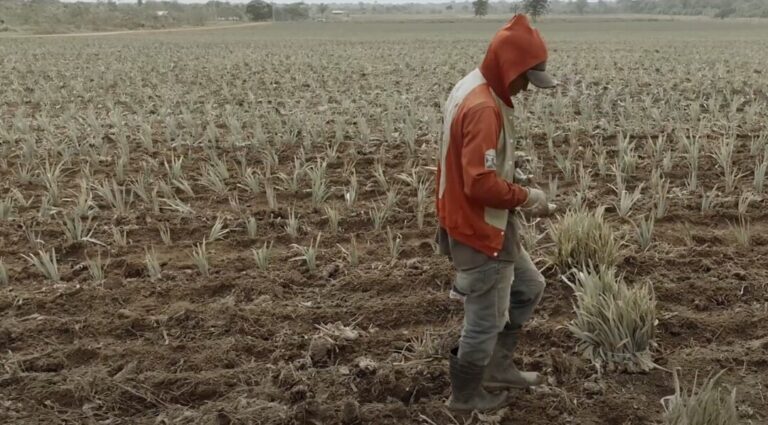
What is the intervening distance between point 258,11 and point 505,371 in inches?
3719

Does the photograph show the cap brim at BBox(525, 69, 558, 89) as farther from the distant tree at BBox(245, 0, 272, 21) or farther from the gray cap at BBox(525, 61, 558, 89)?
the distant tree at BBox(245, 0, 272, 21)

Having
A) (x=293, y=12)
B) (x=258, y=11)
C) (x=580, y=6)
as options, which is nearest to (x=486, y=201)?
(x=258, y=11)

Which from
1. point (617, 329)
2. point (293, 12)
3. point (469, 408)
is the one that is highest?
point (293, 12)

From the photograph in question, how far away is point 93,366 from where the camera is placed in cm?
312

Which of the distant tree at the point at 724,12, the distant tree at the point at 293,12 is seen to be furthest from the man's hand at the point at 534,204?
the distant tree at the point at 293,12

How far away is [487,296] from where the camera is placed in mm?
2551

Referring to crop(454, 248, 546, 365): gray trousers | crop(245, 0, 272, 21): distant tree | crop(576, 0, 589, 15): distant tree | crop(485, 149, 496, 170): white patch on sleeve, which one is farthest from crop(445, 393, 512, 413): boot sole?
crop(576, 0, 589, 15): distant tree

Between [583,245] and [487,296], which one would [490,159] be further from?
[583,245]

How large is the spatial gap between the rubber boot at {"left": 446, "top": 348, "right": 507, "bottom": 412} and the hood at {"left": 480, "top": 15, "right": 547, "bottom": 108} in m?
1.13

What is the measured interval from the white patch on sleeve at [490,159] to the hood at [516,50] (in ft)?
0.84

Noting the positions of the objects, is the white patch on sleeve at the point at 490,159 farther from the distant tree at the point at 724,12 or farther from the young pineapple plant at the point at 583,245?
the distant tree at the point at 724,12

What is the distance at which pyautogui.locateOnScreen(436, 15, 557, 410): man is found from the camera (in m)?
2.29

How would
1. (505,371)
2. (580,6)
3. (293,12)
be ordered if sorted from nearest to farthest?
(505,371) → (293,12) → (580,6)

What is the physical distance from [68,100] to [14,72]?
5.61 m
